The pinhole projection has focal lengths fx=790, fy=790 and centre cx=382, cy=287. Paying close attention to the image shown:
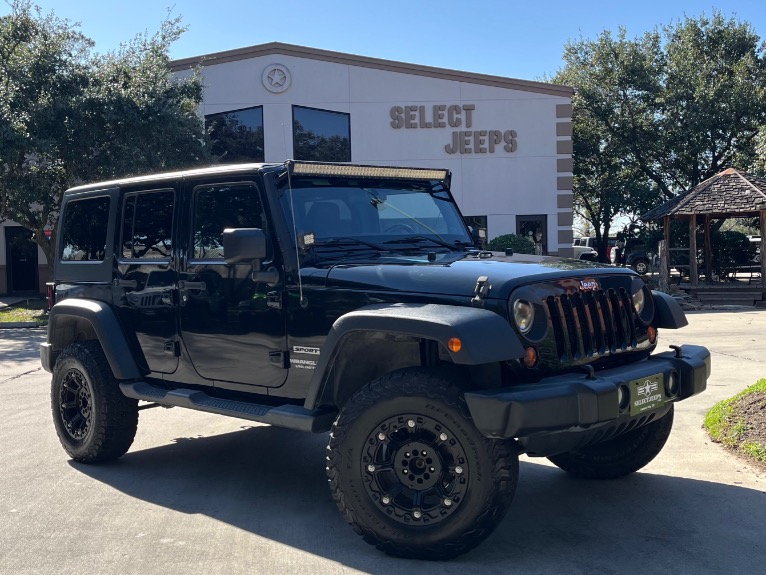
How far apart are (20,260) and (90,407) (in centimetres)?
2029

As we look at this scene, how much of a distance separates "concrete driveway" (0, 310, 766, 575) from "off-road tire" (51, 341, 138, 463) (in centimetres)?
17

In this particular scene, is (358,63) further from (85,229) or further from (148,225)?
(148,225)

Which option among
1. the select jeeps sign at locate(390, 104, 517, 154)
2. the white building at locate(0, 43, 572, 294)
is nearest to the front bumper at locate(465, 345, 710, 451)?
the white building at locate(0, 43, 572, 294)

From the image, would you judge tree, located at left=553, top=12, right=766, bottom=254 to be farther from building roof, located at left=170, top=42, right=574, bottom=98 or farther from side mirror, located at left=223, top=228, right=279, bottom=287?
side mirror, located at left=223, top=228, right=279, bottom=287

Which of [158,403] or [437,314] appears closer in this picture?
[437,314]

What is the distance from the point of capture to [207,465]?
20.1ft

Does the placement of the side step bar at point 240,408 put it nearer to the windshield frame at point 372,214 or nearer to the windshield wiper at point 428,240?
the windshield frame at point 372,214

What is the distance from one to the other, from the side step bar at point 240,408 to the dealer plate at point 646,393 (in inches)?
64.3

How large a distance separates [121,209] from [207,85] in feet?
58.9

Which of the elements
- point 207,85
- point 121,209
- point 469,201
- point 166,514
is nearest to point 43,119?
point 207,85

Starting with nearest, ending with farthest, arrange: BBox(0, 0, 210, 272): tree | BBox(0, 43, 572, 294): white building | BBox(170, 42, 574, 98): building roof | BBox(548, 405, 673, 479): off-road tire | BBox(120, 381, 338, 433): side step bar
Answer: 1. BBox(120, 381, 338, 433): side step bar
2. BBox(548, 405, 673, 479): off-road tire
3. BBox(0, 0, 210, 272): tree
4. BBox(170, 42, 574, 98): building roof
5. BBox(0, 43, 572, 294): white building

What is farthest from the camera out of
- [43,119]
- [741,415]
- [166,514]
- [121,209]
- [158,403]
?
[43,119]

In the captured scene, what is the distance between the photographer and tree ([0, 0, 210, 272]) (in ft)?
59.2

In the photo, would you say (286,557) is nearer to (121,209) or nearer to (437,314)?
(437,314)
